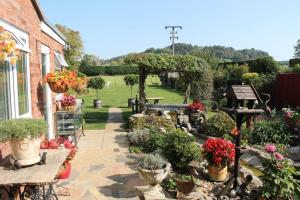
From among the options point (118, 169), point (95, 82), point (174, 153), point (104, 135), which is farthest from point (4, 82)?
point (95, 82)

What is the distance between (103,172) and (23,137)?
131 inches

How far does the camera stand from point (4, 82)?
17.3ft

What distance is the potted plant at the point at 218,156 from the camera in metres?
6.57

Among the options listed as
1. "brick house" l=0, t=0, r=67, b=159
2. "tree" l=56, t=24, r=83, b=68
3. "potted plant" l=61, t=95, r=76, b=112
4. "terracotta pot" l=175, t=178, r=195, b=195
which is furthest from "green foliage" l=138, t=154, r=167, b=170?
"tree" l=56, t=24, r=83, b=68

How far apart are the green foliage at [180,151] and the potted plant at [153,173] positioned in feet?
3.50

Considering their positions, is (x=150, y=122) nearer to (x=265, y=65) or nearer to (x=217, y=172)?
(x=217, y=172)

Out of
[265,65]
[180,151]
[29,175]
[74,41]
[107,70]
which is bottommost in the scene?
[180,151]

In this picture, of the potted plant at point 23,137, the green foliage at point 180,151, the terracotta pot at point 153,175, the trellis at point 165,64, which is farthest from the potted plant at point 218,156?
the trellis at point 165,64

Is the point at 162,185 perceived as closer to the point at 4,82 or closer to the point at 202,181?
the point at 202,181

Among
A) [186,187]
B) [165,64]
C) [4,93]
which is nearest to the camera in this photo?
[4,93]

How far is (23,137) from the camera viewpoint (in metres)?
4.02

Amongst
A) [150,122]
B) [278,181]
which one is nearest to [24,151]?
[278,181]

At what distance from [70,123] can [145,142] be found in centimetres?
219

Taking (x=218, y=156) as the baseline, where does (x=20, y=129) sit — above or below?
above
